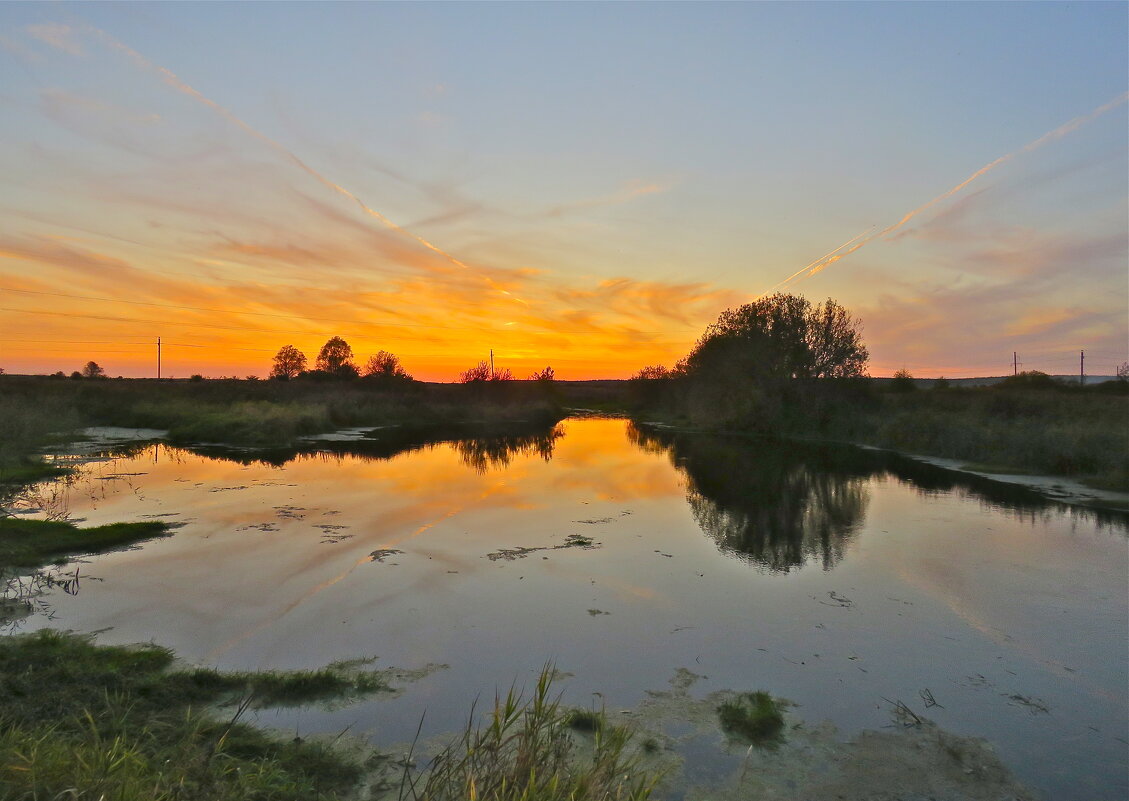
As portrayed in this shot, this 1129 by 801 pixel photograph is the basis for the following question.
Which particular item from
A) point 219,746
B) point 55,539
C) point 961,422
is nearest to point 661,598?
point 219,746

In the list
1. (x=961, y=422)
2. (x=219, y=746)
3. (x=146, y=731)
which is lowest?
(x=146, y=731)

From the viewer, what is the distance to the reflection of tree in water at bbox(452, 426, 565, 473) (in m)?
24.8

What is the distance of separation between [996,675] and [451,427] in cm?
4003

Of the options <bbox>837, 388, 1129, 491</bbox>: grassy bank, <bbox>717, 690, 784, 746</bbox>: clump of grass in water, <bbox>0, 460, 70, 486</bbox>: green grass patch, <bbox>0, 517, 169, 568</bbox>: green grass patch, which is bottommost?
<bbox>717, 690, 784, 746</bbox>: clump of grass in water

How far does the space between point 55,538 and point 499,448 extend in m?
20.2

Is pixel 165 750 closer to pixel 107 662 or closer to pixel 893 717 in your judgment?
pixel 107 662

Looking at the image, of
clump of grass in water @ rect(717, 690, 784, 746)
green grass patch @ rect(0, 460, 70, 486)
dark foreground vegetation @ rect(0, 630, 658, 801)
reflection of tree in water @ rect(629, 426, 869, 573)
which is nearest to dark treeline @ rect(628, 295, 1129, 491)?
reflection of tree in water @ rect(629, 426, 869, 573)

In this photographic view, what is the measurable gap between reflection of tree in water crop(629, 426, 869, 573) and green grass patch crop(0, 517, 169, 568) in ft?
33.7

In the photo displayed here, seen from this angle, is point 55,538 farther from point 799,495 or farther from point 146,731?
point 799,495

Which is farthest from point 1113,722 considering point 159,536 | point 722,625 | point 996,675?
point 159,536

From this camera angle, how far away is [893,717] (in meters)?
5.53

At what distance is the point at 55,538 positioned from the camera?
35.5 feet

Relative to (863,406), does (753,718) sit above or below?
below

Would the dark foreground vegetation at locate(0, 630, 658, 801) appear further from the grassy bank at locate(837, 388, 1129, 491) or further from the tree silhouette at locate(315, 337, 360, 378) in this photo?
the tree silhouette at locate(315, 337, 360, 378)
